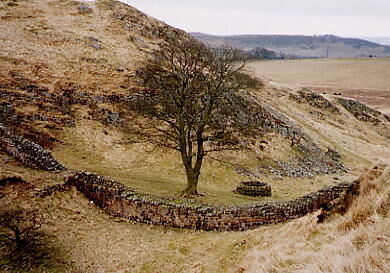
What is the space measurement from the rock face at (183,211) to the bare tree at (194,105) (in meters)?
3.69

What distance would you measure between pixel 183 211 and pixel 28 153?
1068cm

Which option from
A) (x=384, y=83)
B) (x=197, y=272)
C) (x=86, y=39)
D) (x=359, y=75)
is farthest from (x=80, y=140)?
(x=359, y=75)

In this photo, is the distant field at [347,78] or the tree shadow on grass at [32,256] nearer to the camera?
the tree shadow on grass at [32,256]

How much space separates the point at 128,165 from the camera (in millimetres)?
26797

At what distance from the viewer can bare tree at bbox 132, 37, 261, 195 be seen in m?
21.7

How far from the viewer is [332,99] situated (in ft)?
234

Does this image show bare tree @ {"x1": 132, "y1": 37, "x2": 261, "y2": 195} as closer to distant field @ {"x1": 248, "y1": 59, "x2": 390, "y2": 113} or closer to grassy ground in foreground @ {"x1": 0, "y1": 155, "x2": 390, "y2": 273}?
grassy ground in foreground @ {"x1": 0, "y1": 155, "x2": 390, "y2": 273}

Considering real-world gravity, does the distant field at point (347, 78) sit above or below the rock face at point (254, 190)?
above

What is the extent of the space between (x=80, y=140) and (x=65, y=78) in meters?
10.00

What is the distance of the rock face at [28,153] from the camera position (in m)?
20.5

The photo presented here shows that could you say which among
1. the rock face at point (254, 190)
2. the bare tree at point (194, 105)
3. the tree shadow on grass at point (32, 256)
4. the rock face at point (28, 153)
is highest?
the bare tree at point (194, 105)

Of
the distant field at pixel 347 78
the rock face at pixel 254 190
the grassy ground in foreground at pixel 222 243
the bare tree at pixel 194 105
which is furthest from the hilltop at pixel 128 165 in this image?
the distant field at pixel 347 78

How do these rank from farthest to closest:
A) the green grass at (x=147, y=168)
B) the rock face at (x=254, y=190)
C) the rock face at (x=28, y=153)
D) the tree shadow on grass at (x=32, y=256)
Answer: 1. the rock face at (x=254, y=190)
2. the green grass at (x=147, y=168)
3. the rock face at (x=28, y=153)
4. the tree shadow on grass at (x=32, y=256)

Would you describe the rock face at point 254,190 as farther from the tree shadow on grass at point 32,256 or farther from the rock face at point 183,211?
the tree shadow on grass at point 32,256
